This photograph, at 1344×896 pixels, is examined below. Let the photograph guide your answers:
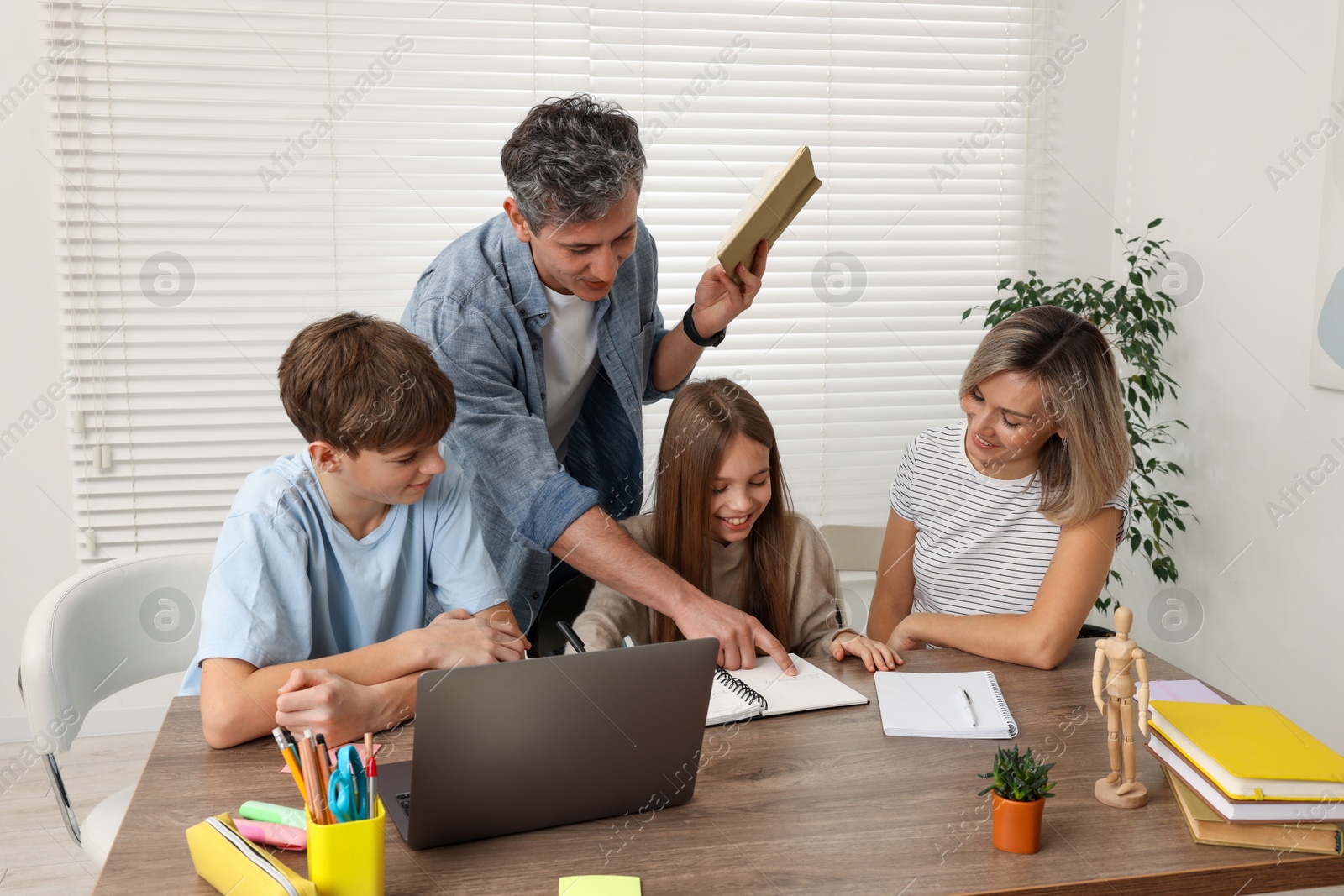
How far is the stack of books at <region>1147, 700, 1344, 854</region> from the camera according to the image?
1.16 metres

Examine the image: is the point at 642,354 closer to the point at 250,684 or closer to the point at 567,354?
the point at 567,354

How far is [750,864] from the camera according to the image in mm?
1093

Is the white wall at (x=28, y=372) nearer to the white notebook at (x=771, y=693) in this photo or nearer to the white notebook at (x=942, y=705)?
the white notebook at (x=771, y=693)

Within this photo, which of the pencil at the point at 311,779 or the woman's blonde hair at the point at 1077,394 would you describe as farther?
the woman's blonde hair at the point at 1077,394

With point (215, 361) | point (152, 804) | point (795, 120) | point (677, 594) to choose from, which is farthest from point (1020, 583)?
point (215, 361)

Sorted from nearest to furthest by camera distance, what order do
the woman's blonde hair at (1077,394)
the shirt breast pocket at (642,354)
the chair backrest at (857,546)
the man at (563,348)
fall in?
the man at (563,348)
the woman's blonde hair at (1077,394)
the shirt breast pocket at (642,354)
the chair backrest at (857,546)

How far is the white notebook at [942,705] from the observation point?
1.43 metres

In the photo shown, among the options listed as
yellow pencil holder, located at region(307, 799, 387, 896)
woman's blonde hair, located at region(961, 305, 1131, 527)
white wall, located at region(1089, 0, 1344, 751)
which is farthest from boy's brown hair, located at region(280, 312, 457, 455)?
white wall, located at region(1089, 0, 1344, 751)

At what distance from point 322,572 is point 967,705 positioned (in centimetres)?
100

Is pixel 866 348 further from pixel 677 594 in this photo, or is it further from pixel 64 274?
pixel 64 274

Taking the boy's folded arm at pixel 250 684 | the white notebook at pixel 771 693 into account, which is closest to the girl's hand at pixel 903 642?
the white notebook at pixel 771 693

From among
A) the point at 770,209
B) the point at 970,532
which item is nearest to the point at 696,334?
the point at 770,209

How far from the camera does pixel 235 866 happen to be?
982 mm

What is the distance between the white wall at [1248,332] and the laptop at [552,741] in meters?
2.37
